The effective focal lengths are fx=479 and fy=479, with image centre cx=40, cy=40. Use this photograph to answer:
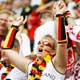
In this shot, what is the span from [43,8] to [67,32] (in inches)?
125

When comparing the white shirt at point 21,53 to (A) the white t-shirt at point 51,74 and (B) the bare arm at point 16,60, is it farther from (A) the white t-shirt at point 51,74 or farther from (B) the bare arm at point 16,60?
(A) the white t-shirt at point 51,74

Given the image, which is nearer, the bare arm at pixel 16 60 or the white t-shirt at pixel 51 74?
the white t-shirt at pixel 51 74

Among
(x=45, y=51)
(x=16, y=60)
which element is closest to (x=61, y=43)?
(x=45, y=51)

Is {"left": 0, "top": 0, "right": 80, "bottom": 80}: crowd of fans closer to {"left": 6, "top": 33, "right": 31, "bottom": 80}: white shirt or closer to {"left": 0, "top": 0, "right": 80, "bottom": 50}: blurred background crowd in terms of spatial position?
{"left": 6, "top": 33, "right": 31, "bottom": 80}: white shirt

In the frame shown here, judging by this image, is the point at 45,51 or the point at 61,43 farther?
the point at 45,51

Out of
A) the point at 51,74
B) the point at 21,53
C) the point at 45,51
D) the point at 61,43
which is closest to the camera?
the point at 61,43

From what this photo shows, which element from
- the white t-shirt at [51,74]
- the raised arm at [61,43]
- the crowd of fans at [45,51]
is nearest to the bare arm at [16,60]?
the crowd of fans at [45,51]

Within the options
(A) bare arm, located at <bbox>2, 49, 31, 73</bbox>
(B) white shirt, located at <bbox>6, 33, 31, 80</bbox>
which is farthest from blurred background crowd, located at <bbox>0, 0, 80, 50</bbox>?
(A) bare arm, located at <bbox>2, 49, 31, 73</bbox>

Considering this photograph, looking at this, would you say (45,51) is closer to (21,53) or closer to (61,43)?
(61,43)

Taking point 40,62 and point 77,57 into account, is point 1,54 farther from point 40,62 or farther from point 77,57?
point 77,57

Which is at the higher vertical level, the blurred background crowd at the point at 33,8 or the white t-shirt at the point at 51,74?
the blurred background crowd at the point at 33,8

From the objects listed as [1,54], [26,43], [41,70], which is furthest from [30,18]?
[41,70]

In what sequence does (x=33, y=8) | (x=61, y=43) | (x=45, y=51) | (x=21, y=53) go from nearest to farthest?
(x=61, y=43) < (x=45, y=51) < (x=21, y=53) < (x=33, y=8)

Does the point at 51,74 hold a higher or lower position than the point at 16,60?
lower
